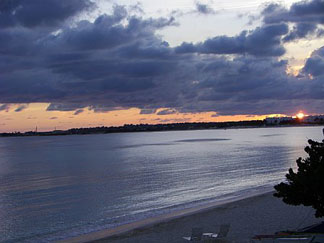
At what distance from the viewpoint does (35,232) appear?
19.8 meters

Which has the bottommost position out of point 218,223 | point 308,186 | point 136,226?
point 136,226

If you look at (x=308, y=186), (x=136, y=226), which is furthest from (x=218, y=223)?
(x=308, y=186)

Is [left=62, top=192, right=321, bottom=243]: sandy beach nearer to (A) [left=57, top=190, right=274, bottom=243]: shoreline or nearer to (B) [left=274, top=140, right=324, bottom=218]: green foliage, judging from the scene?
(A) [left=57, top=190, right=274, bottom=243]: shoreline

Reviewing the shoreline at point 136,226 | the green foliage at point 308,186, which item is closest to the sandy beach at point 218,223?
the shoreline at point 136,226

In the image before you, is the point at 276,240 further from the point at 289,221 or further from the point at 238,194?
the point at 238,194

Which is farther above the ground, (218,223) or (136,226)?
(218,223)

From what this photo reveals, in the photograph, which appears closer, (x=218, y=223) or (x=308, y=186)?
(x=308, y=186)

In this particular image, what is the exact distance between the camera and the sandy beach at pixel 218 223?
16.8 m

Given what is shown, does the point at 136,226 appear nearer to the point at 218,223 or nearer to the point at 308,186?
the point at 218,223

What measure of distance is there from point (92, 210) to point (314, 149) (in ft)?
49.2

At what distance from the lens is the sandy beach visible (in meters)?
16.8

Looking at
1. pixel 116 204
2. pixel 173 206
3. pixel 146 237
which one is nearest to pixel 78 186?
pixel 116 204

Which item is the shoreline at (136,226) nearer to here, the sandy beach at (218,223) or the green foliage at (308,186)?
the sandy beach at (218,223)

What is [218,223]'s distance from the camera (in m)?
18.7
